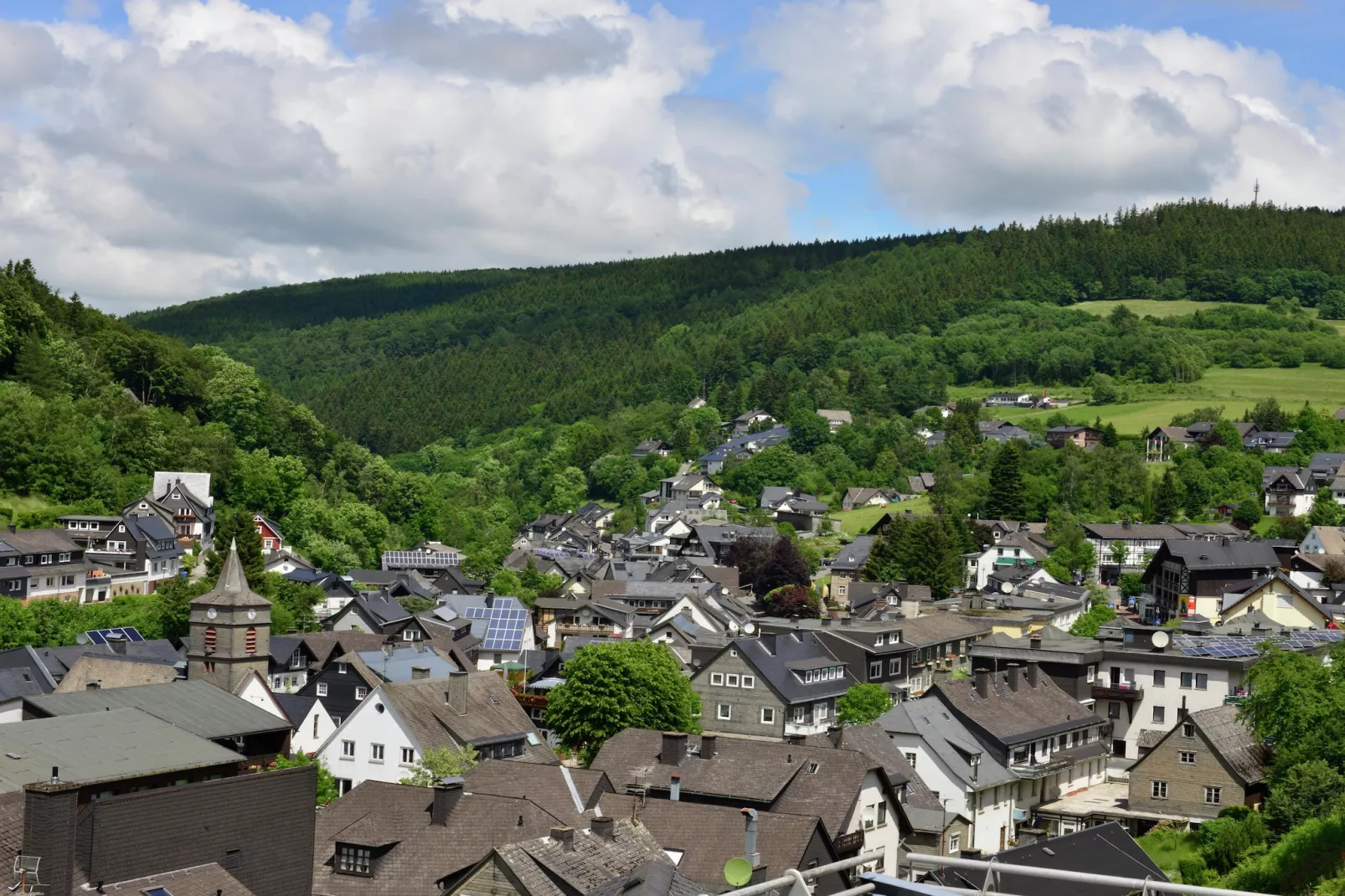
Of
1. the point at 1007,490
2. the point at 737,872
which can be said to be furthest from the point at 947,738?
the point at 1007,490

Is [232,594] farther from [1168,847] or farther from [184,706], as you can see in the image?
[1168,847]

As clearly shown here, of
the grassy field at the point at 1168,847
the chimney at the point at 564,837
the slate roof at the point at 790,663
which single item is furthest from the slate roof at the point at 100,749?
the slate roof at the point at 790,663

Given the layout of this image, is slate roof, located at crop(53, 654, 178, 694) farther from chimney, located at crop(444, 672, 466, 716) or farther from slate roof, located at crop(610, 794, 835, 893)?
slate roof, located at crop(610, 794, 835, 893)

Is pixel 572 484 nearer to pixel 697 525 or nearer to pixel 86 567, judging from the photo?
pixel 697 525

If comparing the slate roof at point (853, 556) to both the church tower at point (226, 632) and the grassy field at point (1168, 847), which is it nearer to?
the church tower at point (226, 632)

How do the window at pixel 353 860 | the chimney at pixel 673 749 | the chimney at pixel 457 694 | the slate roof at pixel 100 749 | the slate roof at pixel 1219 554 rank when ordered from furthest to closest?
1. the slate roof at pixel 1219 554
2. the chimney at pixel 457 694
3. the chimney at pixel 673 749
4. the window at pixel 353 860
5. the slate roof at pixel 100 749

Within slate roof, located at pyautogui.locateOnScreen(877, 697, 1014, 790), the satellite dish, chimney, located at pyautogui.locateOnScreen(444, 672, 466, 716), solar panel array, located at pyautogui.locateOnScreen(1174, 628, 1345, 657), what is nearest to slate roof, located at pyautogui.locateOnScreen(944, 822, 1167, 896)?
slate roof, located at pyautogui.locateOnScreen(877, 697, 1014, 790)
